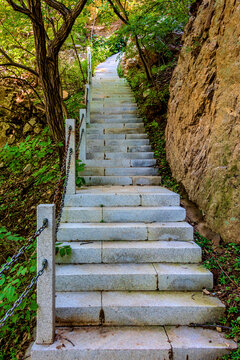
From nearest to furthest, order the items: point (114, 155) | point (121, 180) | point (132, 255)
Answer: point (132, 255) < point (121, 180) < point (114, 155)

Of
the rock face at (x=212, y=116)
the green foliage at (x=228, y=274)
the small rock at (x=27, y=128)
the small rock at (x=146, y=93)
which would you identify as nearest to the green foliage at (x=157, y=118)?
the small rock at (x=146, y=93)

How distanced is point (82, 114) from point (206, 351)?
4.78 m

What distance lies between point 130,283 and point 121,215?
3.52 feet

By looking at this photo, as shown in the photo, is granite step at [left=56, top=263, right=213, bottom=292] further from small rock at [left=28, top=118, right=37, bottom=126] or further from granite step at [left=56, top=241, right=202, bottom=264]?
small rock at [left=28, top=118, right=37, bottom=126]

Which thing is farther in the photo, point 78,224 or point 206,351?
point 78,224

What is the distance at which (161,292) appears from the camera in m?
2.70

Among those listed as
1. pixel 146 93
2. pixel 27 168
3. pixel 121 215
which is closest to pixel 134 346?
pixel 121 215

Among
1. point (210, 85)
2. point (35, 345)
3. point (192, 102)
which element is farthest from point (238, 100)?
point (35, 345)

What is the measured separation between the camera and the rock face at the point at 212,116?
10.3ft

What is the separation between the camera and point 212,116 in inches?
143

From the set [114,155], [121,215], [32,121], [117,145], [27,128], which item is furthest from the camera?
[32,121]

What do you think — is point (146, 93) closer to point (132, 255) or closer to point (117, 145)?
point (117, 145)

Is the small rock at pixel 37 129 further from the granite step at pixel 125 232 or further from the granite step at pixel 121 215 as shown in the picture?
the granite step at pixel 125 232

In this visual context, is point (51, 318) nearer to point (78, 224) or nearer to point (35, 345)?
point (35, 345)
